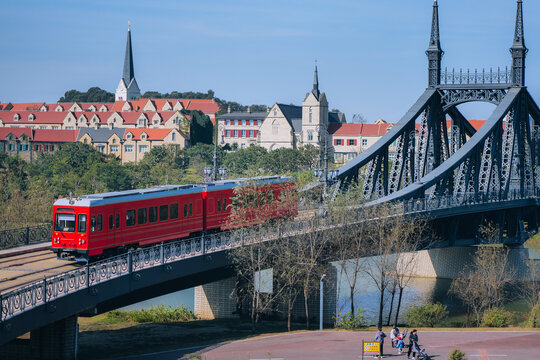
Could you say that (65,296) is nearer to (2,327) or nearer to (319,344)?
(2,327)

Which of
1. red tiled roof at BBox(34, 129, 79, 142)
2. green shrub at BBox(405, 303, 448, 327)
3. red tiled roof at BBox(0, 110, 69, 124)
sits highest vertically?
red tiled roof at BBox(0, 110, 69, 124)

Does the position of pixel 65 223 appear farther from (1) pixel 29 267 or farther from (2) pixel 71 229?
(1) pixel 29 267

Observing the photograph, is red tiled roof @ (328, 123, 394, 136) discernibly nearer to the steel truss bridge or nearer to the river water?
the steel truss bridge

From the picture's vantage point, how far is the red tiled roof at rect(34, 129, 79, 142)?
164 meters

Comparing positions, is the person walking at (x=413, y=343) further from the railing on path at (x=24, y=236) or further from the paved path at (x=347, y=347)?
the railing on path at (x=24, y=236)

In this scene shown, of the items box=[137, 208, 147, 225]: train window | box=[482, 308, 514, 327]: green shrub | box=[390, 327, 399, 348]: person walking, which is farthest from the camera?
box=[482, 308, 514, 327]: green shrub

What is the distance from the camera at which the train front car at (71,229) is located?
3728 centimetres

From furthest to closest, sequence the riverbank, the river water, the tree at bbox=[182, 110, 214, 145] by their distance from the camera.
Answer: the tree at bbox=[182, 110, 214, 145] < the river water < the riverbank

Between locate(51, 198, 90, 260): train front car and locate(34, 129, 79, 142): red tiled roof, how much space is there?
130m

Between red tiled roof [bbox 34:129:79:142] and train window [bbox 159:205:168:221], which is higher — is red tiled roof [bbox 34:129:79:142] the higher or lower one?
the higher one

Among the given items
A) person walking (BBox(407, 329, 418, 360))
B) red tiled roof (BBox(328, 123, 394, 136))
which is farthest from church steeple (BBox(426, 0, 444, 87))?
red tiled roof (BBox(328, 123, 394, 136))

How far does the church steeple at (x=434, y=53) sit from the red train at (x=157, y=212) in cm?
2196

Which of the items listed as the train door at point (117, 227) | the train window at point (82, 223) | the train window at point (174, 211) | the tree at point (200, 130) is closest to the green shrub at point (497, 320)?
the train window at point (174, 211)

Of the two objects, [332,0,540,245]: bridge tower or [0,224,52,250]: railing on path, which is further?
[332,0,540,245]: bridge tower
